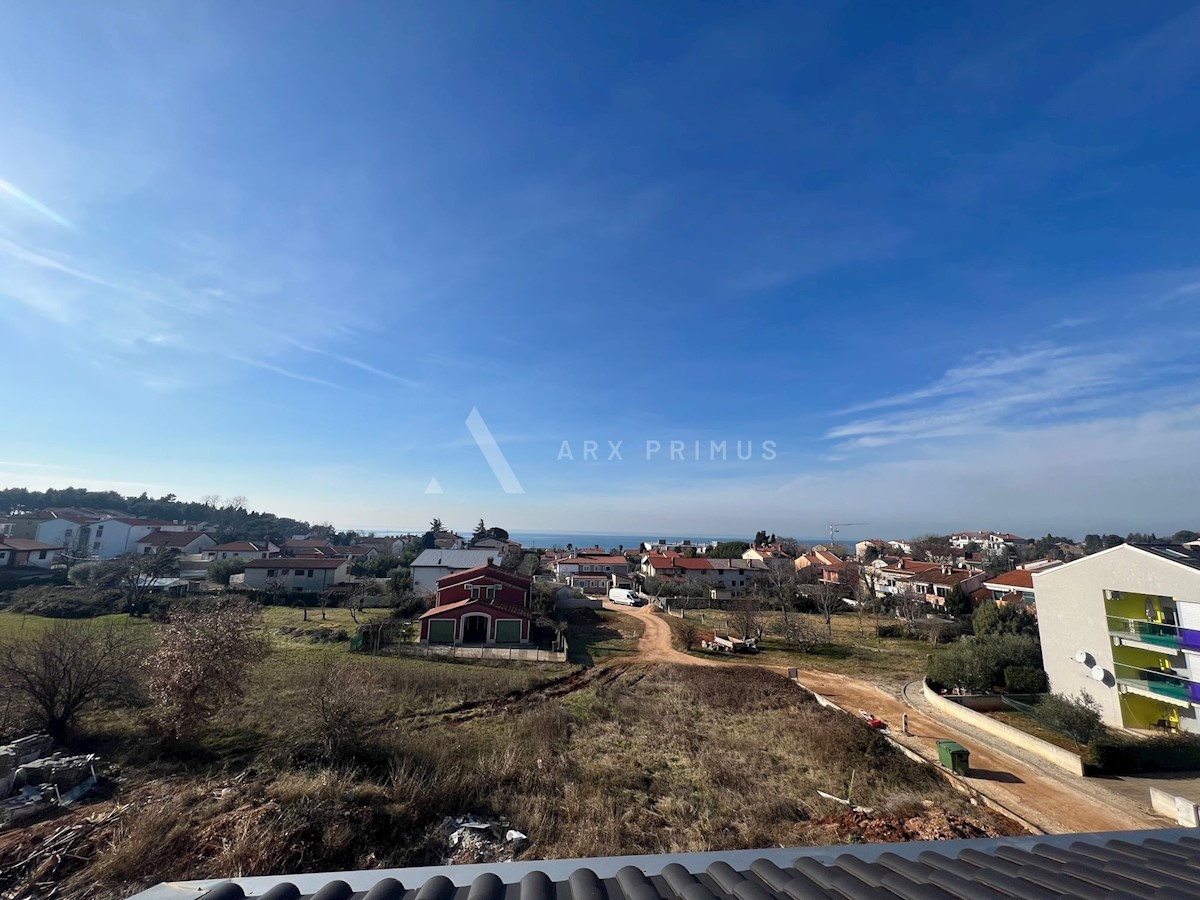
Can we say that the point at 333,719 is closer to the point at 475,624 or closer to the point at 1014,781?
the point at 475,624

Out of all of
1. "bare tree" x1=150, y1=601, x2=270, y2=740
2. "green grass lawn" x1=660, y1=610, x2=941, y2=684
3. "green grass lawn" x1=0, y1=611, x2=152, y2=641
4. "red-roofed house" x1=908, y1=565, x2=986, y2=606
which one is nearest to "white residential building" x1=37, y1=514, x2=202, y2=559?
"green grass lawn" x1=0, y1=611, x2=152, y2=641

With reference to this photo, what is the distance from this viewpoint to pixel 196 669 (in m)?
13.6

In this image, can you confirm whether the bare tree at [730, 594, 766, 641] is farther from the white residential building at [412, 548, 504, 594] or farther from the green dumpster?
the white residential building at [412, 548, 504, 594]

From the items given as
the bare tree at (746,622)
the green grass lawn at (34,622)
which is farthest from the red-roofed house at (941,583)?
the green grass lawn at (34,622)

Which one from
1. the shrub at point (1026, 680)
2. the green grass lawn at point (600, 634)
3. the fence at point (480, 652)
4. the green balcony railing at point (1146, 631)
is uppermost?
the green balcony railing at point (1146, 631)

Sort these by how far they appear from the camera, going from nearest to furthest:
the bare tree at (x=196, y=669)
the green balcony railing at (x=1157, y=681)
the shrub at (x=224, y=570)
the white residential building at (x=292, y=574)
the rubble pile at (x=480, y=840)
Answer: the rubble pile at (x=480, y=840) < the bare tree at (x=196, y=669) < the green balcony railing at (x=1157, y=681) < the white residential building at (x=292, y=574) < the shrub at (x=224, y=570)

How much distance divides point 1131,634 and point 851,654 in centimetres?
1394

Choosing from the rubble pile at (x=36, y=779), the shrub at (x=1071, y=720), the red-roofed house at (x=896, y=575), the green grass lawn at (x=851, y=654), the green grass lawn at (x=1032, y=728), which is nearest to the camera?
the rubble pile at (x=36, y=779)

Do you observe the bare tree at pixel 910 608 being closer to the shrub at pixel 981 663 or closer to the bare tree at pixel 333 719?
the shrub at pixel 981 663

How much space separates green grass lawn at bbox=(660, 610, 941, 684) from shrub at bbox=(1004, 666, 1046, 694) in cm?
382

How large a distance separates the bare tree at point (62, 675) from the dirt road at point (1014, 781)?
82.6 ft

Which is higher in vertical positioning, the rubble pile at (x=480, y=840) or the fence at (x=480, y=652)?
the rubble pile at (x=480, y=840)

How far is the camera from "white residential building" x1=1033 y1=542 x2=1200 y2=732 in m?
16.7

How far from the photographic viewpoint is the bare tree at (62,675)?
1393 centimetres
